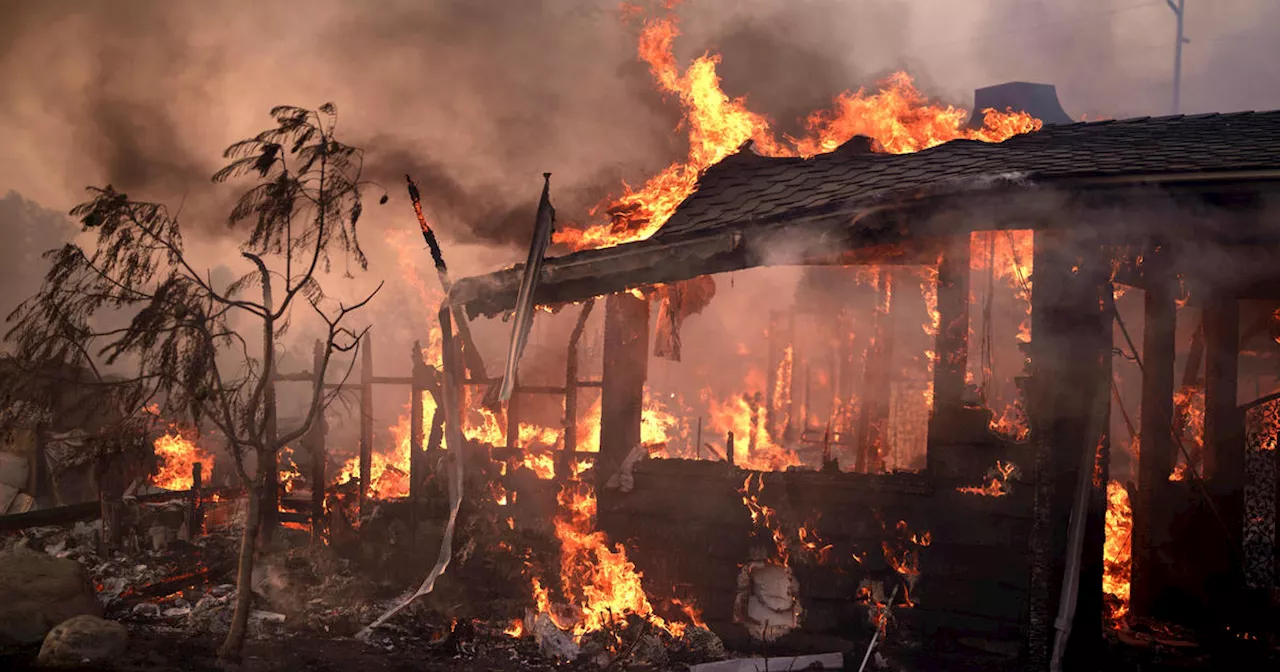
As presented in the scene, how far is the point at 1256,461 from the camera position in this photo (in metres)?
8.81

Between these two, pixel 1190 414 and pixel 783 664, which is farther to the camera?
Result: pixel 1190 414

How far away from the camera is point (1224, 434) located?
9.56m

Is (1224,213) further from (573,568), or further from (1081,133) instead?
(573,568)

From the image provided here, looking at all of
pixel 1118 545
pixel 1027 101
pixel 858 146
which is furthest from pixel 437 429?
pixel 1027 101

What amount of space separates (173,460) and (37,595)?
9198 mm

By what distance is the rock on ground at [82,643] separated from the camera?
861cm

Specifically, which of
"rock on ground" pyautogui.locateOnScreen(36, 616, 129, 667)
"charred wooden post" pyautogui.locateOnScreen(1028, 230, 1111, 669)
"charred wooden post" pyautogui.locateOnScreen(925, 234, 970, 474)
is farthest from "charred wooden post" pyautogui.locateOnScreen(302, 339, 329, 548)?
"charred wooden post" pyautogui.locateOnScreen(1028, 230, 1111, 669)

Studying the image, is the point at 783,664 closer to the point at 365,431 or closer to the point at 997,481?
the point at 997,481

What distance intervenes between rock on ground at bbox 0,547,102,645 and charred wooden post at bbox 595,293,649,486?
6.26m

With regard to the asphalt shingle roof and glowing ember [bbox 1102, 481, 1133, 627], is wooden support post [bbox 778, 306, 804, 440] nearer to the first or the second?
glowing ember [bbox 1102, 481, 1133, 627]

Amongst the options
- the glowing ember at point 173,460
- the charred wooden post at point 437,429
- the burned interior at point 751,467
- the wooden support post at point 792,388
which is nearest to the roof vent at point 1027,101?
the wooden support post at point 792,388

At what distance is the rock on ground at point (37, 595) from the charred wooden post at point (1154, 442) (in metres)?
12.1

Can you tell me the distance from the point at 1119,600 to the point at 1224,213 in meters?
5.79

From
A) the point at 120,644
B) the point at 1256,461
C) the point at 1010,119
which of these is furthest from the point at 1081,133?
the point at 120,644
